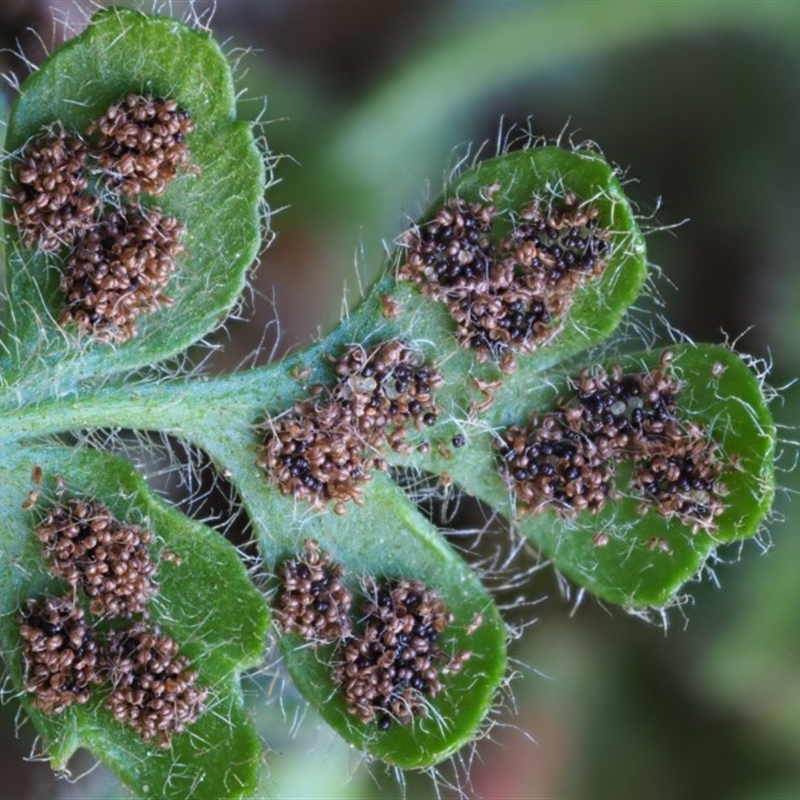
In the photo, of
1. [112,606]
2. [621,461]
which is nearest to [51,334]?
[112,606]

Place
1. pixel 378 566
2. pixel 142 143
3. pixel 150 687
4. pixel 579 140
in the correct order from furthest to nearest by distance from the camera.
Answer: pixel 579 140 → pixel 378 566 → pixel 150 687 → pixel 142 143

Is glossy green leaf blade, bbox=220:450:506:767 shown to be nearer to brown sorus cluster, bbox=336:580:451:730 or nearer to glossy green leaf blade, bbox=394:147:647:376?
brown sorus cluster, bbox=336:580:451:730

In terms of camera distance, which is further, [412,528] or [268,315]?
[268,315]

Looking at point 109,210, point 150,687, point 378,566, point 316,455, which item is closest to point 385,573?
point 378,566

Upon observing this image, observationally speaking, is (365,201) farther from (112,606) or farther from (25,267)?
(112,606)

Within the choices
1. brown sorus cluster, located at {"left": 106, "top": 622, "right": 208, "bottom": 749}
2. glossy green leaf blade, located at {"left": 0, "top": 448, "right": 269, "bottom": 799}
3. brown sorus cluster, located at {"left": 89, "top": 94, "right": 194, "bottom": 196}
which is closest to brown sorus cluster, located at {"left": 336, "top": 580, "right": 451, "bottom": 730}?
glossy green leaf blade, located at {"left": 0, "top": 448, "right": 269, "bottom": 799}

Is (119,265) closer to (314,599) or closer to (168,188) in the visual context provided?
(168,188)

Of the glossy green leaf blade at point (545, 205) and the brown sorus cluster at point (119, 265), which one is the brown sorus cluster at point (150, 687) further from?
the glossy green leaf blade at point (545, 205)
